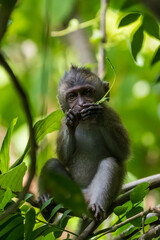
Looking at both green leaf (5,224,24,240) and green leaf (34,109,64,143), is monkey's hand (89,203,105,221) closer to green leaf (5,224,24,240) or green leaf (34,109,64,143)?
green leaf (34,109,64,143)

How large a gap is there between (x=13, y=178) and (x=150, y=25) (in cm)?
110

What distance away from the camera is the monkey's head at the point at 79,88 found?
4547mm

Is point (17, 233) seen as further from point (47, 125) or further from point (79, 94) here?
point (79, 94)

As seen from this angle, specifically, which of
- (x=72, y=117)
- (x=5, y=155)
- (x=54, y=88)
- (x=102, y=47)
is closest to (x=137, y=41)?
(x=5, y=155)

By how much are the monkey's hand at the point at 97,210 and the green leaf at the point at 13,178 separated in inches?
44.5

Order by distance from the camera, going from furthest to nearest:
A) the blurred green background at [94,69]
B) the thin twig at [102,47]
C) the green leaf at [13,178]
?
1. the blurred green background at [94,69]
2. the thin twig at [102,47]
3. the green leaf at [13,178]

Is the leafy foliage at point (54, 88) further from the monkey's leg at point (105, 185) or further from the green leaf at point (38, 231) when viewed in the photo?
the monkey's leg at point (105, 185)

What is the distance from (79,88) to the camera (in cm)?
456

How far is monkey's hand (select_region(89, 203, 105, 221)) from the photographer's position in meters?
3.46

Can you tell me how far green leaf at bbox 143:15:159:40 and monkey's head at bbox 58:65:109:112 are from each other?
184 centimetres

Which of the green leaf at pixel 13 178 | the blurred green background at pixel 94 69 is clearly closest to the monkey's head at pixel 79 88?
the blurred green background at pixel 94 69

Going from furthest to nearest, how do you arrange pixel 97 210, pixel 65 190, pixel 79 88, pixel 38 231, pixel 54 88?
pixel 54 88
pixel 79 88
pixel 97 210
pixel 38 231
pixel 65 190

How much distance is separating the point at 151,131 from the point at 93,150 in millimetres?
3366

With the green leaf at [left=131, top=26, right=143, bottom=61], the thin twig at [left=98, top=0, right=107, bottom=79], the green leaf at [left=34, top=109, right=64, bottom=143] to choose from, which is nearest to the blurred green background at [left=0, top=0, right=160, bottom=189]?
the thin twig at [left=98, top=0, right=107, bottom=79]
